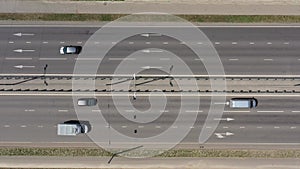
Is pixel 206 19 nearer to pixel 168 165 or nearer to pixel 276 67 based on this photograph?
pixel 276 67

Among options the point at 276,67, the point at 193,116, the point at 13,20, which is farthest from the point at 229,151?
the point at 13,20

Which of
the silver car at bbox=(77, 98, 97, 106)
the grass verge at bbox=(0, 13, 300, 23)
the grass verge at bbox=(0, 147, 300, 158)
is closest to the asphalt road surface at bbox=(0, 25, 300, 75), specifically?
the grass verge at bbox=(0, 13, 300, 23)

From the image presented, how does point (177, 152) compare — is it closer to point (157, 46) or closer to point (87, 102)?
point (87, 102)

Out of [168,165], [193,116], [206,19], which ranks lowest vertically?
[168,165]

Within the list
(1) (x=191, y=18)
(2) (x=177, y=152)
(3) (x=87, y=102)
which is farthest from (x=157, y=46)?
(2) (x=177, y=152)

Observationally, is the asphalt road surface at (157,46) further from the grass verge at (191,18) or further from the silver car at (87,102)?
the silver car at (87,102)

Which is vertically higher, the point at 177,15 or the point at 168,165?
the point at 177,15
